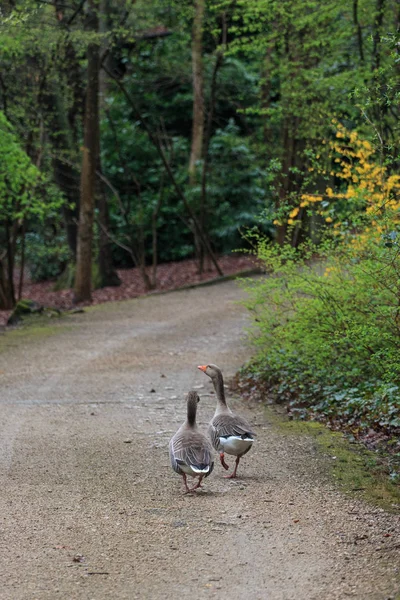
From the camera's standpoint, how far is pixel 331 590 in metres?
5.30

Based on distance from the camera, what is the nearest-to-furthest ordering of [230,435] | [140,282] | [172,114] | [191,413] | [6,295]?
[230,435] → [191,413] → [6,295] → [140,282] → [172,114]

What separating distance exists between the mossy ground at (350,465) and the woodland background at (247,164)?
10.1 inches

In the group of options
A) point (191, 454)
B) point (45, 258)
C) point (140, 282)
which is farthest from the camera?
point (45, 258)

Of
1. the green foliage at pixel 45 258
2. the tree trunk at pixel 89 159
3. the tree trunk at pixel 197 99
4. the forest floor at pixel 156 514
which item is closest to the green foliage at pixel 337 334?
the forest floor at pixel 156 514

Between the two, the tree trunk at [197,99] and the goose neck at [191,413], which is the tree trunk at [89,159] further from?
the goose neck at [191,413]

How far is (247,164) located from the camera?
27703mm

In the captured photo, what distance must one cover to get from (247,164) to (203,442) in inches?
840

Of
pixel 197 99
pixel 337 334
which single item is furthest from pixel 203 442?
pixel 197 99

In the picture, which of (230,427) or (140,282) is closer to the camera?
(230,427)

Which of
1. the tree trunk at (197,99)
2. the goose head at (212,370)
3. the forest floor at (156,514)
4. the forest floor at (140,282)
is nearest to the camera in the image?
the forest floor at (156,514)

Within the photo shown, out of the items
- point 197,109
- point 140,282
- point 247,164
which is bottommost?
point 140,282

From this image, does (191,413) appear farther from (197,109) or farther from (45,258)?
(45,258)

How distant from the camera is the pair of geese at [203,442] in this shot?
22.6 feet

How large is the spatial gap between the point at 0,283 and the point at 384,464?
15274 millimetres
